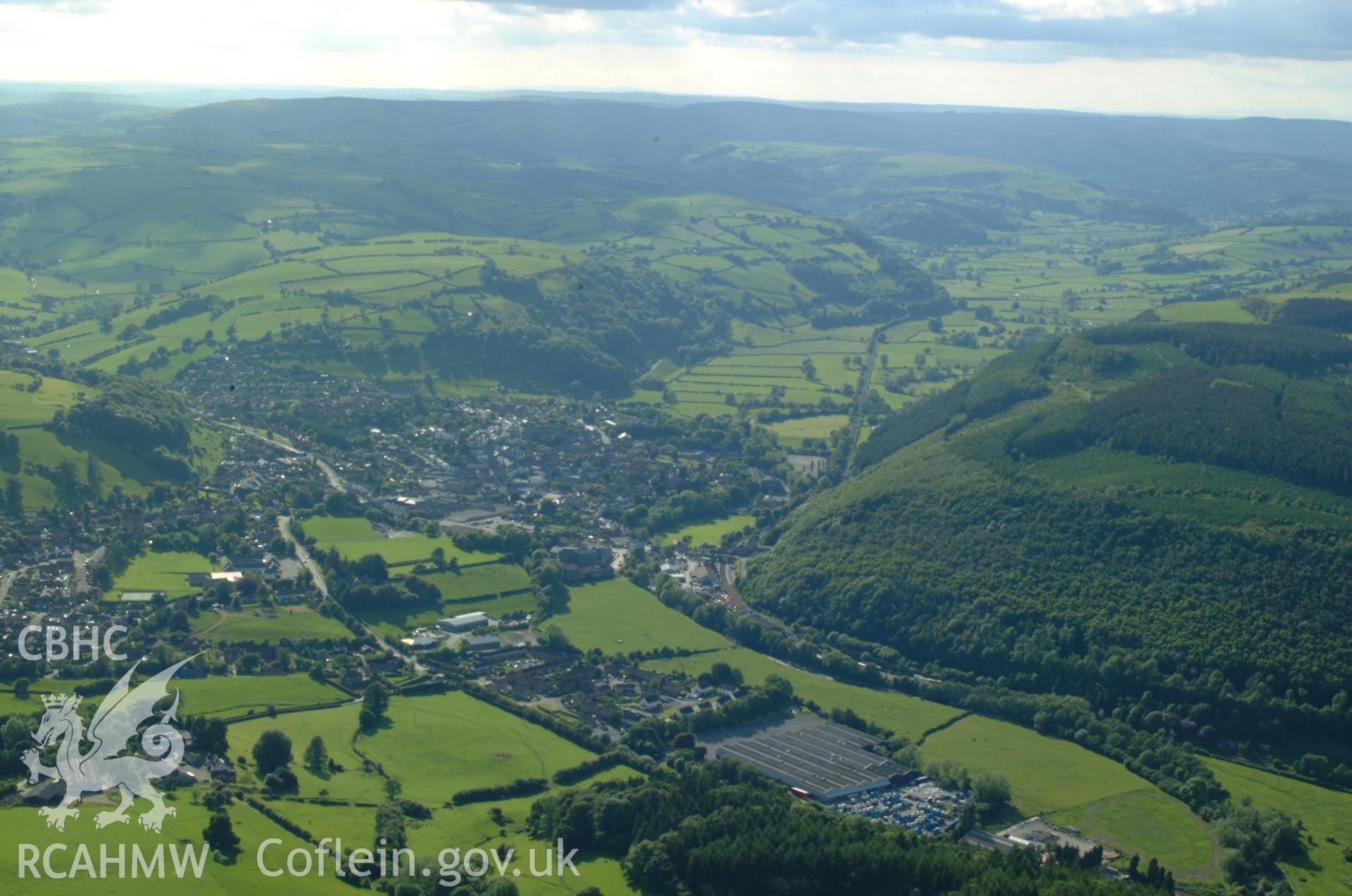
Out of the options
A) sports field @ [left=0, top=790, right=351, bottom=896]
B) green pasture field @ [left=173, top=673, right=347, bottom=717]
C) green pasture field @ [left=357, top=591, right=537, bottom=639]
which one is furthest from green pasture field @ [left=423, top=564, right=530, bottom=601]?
sports field @ [left=0, top=790, right=351, bottom=896]

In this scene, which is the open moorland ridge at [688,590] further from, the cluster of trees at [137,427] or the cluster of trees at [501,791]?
the cluster of trees at [137,427]

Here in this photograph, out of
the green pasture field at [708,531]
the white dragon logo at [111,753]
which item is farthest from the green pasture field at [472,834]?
the green pasture field at [708,531]

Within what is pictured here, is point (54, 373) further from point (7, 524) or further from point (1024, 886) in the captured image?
point (1024, 886)

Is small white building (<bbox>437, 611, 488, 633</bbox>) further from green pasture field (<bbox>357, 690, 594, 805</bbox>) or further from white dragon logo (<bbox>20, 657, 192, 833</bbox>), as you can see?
white dragon logo (<bbox>20, 657, 192, 833</bbox>)

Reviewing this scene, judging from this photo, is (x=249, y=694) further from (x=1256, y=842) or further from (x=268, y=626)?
(x=1256, y=842)

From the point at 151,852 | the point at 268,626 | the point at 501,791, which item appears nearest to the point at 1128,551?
the point at 501,791

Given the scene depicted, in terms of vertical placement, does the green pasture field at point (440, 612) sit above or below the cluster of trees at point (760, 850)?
below
